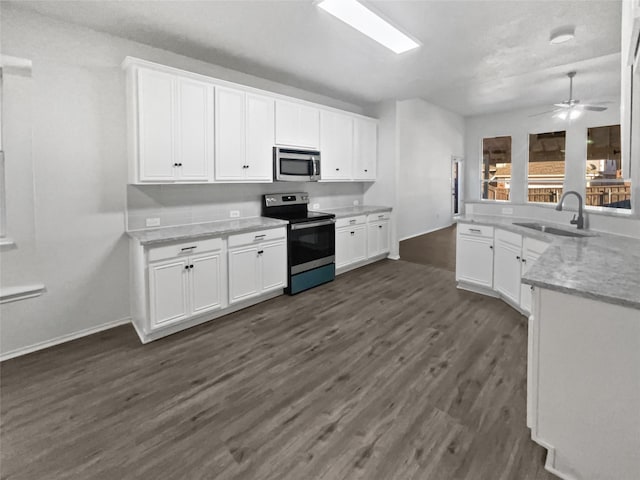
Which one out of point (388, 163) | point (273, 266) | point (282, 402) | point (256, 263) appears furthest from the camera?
point (388, 163)

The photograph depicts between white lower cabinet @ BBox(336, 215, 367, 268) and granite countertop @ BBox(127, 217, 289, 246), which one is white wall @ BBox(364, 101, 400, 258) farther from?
granite countertop @ BBox(127, 217, 289, 246)

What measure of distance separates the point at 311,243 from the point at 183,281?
68.1 inches

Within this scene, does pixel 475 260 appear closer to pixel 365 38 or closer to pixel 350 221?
pixel 350 221

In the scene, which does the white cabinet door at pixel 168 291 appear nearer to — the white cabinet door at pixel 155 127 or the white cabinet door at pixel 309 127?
the white cabinet door at pixel 155 127

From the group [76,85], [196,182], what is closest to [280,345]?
[196,182]

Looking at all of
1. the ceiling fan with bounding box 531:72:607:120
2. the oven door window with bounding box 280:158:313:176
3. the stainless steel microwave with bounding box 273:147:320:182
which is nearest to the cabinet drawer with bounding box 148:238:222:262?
the stainless steel microwave with bounding box 273:147:320:182

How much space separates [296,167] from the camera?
14.5 feet

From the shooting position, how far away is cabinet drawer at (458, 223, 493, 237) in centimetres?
388

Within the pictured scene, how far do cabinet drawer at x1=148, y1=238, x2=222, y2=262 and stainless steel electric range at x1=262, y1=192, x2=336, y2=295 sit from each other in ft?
3.34

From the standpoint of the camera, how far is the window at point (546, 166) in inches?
311

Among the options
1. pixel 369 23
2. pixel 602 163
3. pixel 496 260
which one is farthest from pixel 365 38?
pixel 602 163

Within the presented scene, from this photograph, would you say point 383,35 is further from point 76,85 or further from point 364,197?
point 364,197

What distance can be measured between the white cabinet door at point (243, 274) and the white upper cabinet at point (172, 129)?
87 cm

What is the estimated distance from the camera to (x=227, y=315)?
3.54 metres
